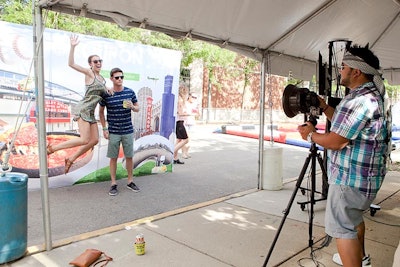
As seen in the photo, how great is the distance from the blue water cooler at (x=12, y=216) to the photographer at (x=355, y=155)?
254 cm

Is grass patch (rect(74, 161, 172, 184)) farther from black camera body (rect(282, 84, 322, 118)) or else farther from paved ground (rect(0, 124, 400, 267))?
black camera body (rect(282, 84, 322, 118))

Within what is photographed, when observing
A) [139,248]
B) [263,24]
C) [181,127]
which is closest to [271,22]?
[263,24]

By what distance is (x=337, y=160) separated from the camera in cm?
229

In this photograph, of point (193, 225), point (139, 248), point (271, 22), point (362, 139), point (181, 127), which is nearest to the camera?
point (362, 139)

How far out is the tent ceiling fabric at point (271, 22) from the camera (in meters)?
3.47

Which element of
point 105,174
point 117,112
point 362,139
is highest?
point 117,112

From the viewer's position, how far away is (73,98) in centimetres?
546

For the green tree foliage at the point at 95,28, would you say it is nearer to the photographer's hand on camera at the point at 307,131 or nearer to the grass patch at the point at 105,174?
the grass patch at the point at 105,174

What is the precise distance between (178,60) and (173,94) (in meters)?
0.68

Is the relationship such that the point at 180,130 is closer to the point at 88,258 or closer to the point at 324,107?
the point at 88,258

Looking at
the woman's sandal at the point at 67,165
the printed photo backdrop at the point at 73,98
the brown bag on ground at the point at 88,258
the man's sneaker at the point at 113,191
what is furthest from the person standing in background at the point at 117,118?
the brown bag on ground at the point at 88,258

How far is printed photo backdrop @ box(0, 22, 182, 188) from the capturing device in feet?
16.2

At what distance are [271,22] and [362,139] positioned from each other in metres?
2.75

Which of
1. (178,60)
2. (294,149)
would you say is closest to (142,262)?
(178,60)
